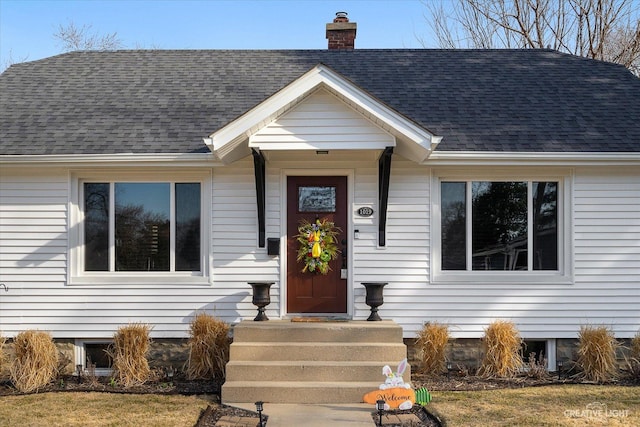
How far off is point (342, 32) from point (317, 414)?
822 centimetres

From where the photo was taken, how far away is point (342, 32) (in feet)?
38.3

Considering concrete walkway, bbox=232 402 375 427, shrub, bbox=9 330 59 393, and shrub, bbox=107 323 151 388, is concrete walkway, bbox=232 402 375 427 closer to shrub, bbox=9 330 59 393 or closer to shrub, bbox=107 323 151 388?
shrub, bbox=107 323 151 388

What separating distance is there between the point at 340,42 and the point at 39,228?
6.92 meters

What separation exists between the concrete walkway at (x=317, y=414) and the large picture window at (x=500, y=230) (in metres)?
2.78

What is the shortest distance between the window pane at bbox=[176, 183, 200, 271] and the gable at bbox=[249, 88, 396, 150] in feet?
5.29

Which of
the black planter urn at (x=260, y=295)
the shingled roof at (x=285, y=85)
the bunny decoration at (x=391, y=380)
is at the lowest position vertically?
→ the bunny decoration at (x=391, y=380)

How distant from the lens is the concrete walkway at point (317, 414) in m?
5.67

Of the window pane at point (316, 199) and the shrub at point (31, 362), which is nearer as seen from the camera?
the shrub at point (31, 362)

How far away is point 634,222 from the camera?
7938 millimetres

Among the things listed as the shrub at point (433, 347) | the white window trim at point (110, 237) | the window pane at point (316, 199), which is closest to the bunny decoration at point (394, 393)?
the shrub at point (433, 347)

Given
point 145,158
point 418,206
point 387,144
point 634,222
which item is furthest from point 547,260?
point 145,158

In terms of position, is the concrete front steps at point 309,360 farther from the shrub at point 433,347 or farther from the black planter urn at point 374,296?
the shrub at point 433,347

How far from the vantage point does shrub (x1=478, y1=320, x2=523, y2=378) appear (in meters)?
7.39

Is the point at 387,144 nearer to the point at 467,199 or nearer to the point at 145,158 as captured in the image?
the point at 467,199
